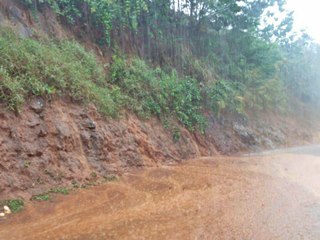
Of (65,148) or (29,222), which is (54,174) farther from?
(29,222)

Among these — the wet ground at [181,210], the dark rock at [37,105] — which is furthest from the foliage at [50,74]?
the wet ground at [181,210]

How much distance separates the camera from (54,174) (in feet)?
24.1

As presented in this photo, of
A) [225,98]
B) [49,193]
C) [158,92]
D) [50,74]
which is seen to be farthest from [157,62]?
[49,193]

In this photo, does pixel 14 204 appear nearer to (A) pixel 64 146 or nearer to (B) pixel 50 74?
(A) pixel 64 146

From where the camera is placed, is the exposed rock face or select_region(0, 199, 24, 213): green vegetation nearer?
select_region(0, 199, 24, 213): green vegetation

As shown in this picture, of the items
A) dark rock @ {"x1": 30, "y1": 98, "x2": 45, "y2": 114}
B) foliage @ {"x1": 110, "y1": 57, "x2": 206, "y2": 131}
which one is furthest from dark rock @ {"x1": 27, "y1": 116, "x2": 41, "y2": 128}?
foliage @ {"x1": 110, "y1": 57, "x2": 206, "y2": 131}

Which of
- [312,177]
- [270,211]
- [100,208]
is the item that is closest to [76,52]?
[100,208]

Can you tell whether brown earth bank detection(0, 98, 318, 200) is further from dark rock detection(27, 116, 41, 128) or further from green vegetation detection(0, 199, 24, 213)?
green vegetation detection(0, 199, 24, 213)

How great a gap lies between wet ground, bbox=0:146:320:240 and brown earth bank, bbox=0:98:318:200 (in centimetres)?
52

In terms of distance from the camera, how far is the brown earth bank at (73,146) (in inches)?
267

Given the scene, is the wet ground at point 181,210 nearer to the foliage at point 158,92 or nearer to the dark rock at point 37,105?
the dark rock at point 37,105

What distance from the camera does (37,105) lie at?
783cm

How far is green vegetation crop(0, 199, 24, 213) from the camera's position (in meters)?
5.99

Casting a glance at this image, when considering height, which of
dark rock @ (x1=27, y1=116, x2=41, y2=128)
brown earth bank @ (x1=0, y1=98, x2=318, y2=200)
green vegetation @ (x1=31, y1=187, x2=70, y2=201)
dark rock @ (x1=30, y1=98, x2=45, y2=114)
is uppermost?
dark rock @ (x1=30, y1=98, x2=45, y2=114)
